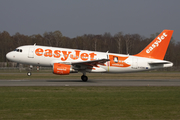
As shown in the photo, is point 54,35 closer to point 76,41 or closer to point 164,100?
point 76,41

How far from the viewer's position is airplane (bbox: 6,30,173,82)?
90.5 feet

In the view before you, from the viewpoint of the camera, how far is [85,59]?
2883 centimetres

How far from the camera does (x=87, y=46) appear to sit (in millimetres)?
100625

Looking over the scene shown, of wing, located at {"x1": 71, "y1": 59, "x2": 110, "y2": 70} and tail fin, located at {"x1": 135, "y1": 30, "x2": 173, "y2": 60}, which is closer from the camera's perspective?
wing, located at {"x1": 71, "y1": 59, "x2": 110, "y2": 70}

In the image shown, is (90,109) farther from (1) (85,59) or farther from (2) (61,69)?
(1) (85,59)

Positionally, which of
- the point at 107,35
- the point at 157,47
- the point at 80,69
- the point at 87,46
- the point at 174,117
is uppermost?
the point at 107,35

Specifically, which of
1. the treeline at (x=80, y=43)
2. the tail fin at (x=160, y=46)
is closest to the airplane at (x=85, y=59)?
the tail fin at (x=160, y=46)

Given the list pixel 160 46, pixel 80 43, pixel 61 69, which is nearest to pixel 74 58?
pixel 61 69

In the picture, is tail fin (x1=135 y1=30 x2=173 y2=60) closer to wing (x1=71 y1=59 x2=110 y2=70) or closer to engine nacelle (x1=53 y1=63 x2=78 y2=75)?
wing (x1=71 y1=59 x2=110 y2=70)

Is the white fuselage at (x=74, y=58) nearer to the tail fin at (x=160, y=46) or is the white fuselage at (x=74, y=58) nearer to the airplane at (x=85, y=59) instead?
the airplane at (x=85, y=59)

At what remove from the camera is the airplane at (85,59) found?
90.5 feet

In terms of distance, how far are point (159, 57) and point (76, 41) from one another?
79332mm

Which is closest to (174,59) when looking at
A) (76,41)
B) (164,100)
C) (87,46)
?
(87,46)

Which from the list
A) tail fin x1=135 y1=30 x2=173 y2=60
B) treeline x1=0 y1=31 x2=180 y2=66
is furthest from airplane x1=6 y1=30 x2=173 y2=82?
treeline x1=0 y1=31 x2=180 y2=66
